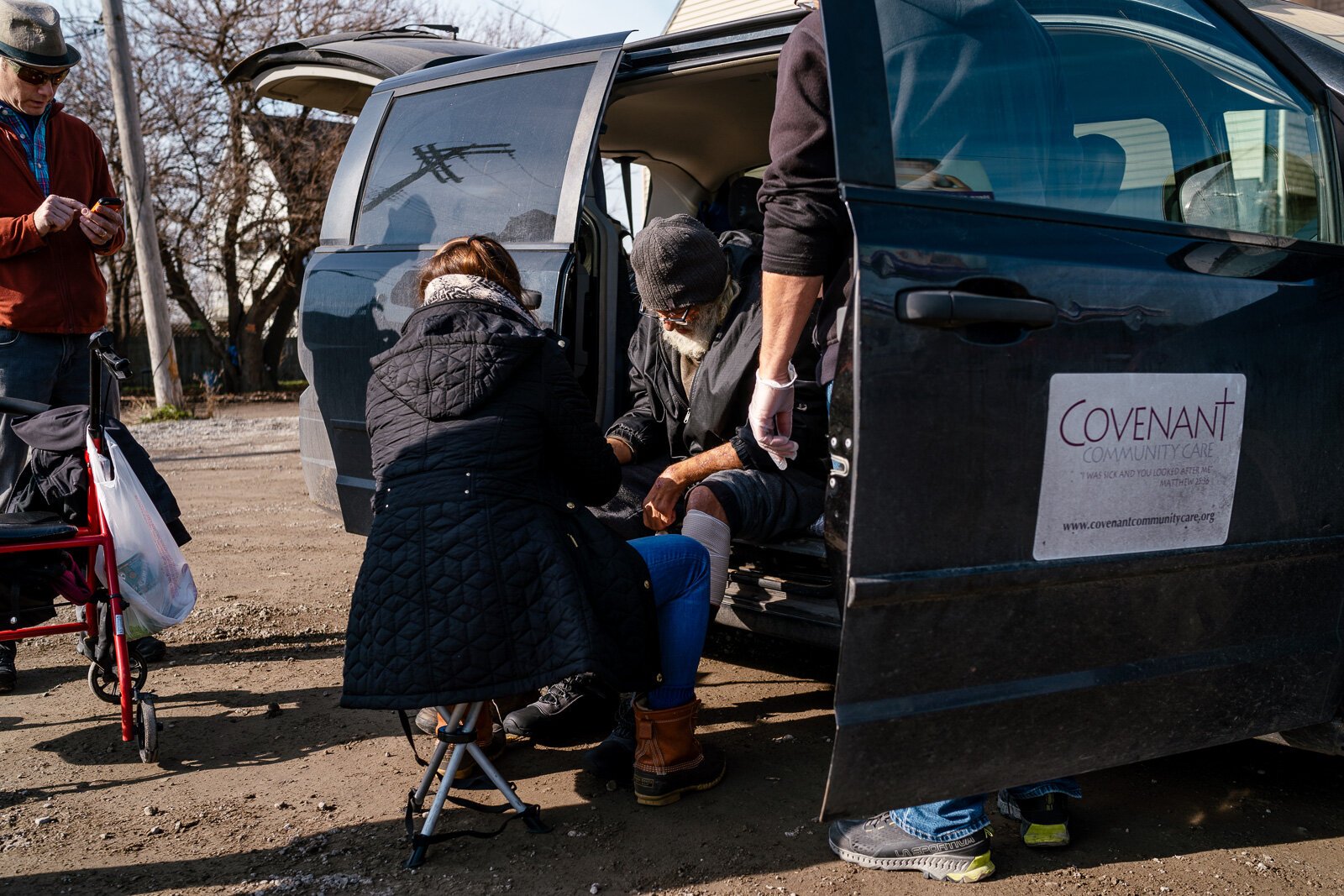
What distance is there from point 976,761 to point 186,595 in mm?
2411

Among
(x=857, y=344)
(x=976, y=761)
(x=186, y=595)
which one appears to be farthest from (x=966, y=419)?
(x=186, y=595)

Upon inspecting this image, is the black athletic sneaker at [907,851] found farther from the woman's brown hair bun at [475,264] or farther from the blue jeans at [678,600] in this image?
the woman's brown hair bun at [475,264]

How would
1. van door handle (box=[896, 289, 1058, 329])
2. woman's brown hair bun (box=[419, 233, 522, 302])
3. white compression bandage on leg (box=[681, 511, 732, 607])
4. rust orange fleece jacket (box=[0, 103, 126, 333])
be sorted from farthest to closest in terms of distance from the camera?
rust orange fleece jacket (box=[0, 103, 126, 333])
white compression bandage on leg (box=[681, 511, 732, 607])
woman's brown hair bun (box=[419, 233, 522, 302])
van door handle (box=[896, 289, 1058, 329])

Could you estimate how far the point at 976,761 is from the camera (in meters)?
2.17

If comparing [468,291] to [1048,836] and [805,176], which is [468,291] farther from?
[1048,836]

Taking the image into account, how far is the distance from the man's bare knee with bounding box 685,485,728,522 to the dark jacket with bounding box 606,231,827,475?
19 cm

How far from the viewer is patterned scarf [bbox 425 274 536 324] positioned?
2.72 meters

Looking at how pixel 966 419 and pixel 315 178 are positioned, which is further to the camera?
pixel 315 178

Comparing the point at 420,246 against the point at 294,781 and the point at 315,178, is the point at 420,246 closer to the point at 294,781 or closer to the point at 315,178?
the point at 294,781

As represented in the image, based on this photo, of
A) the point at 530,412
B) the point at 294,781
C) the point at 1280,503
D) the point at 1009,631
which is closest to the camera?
the point at 1009,631

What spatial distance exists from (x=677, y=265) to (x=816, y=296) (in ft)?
2.96

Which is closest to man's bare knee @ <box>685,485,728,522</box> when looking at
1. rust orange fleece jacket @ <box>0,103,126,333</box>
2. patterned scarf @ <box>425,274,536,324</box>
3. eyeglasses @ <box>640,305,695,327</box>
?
eyeglasses @ <box>640,305,695,327</box>

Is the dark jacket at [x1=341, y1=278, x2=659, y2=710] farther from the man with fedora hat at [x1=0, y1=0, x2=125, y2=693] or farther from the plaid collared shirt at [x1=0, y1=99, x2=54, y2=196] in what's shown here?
the plaid collared shirt at [x1=0, y1=99, x2=54, y2=196]

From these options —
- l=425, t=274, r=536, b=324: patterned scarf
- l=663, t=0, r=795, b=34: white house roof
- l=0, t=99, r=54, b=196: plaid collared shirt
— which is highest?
l=663, t=0, r=795, b=34: white house roof
